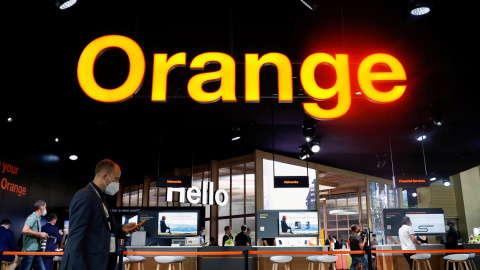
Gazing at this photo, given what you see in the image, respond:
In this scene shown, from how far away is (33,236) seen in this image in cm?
741

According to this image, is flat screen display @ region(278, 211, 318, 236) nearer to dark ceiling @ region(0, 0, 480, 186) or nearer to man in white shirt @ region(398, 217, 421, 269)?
dark ceiling @ region(0, 0, 480, 186)

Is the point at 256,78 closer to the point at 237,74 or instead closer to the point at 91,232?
the point at 237,74

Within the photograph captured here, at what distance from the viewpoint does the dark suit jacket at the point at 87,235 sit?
8.95 feet

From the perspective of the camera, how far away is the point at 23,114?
10727 mm

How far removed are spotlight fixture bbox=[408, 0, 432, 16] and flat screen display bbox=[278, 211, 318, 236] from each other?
24.2ft

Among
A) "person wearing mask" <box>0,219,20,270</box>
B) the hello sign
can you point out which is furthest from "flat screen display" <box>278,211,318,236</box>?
"person wearing mask" <box>0,219,20,270</box>

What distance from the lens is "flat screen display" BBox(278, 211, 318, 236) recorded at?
11.6m

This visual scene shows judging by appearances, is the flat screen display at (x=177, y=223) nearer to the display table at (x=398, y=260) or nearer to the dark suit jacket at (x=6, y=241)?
the dark suit jacket at (x=6, y=241)

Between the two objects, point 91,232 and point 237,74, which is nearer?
point 91,232

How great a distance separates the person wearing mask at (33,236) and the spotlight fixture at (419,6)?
22.4ft

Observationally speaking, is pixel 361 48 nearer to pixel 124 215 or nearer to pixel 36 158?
pixel 36 158

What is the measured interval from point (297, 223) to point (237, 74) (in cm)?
553

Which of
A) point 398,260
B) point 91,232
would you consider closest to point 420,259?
point 398,260

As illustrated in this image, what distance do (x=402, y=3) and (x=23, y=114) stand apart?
9422 mm
